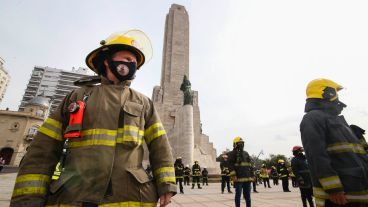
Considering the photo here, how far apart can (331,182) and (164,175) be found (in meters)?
1.69


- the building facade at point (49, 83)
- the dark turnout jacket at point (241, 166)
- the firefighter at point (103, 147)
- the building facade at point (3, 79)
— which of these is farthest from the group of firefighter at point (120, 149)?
the building facade at point (49, 83)

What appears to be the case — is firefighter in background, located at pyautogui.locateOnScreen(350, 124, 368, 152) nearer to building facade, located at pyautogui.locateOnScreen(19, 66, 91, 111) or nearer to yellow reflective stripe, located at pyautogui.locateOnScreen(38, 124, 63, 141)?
yellow reflective stripe, located at pyautogui.locateOnScreen(38, 124, 63, 141)

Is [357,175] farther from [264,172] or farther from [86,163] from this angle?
[264,172]

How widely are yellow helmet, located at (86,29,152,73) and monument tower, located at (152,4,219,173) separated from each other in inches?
771

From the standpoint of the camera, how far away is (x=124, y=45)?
216 centimetres

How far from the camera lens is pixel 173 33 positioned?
120 feet

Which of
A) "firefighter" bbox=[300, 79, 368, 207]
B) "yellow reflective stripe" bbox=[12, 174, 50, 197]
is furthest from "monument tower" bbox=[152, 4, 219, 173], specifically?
"yellow reflective stripe" bbox=[12, 174, 50, 197]

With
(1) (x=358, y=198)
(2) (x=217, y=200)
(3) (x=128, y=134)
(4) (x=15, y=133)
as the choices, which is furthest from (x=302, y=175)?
(4) (x=15, y=133)

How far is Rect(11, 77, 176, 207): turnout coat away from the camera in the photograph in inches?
62.4

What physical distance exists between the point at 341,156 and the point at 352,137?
297 millimetres

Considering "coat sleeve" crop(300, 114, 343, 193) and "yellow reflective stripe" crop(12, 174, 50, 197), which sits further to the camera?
"coat sleeve" crop(300, 114, 343, 193)

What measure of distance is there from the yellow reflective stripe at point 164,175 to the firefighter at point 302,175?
476 cm

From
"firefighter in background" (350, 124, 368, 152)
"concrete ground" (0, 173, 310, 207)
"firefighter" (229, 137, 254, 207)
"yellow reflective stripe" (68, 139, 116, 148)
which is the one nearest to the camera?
"yellow reflective stripe" (68, 139, 116, 148)

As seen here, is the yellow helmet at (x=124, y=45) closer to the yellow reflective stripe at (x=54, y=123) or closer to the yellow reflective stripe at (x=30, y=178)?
the yellow reflective stripe at (x=54, y=123)
